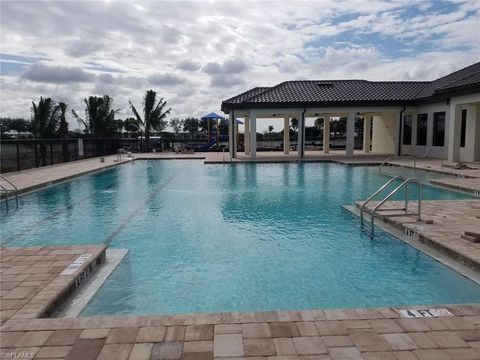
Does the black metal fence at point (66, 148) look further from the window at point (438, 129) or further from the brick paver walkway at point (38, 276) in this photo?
the window at point (438, 129)

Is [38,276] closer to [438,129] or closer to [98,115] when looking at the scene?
[438,129]

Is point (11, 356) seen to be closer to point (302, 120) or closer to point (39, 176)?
point (39, 176)

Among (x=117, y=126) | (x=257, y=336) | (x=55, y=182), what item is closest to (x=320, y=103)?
(x=55, y=182)

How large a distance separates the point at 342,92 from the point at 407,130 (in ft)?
15.8

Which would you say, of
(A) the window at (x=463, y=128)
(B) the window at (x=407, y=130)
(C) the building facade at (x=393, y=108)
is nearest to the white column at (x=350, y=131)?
(C) the building facade at (x=393, y=108)

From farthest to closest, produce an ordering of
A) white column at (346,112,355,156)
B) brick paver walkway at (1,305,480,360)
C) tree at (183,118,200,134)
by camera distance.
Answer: tree at (183,118,200,134) → white column at (346,112,355,156) → brick paver walkway at (1,305,480,360)

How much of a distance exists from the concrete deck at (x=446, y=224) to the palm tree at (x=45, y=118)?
20.1m

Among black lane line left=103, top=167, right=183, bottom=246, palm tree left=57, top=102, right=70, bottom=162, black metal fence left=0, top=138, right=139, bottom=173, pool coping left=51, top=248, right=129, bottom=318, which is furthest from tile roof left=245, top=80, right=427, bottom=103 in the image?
pool coping left=51, top=248, right=129, bottom=318

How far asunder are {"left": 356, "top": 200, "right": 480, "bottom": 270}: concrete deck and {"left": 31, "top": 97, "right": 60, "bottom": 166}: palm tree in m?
20.1

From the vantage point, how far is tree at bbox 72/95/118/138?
3052 centimetres

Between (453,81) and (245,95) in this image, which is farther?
(245,95)

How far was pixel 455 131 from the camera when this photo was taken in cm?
1831

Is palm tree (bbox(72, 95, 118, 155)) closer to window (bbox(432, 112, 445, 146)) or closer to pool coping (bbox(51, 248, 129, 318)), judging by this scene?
window (bbox(432, 112, 445, 146))

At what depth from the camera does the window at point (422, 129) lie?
22.8 m
